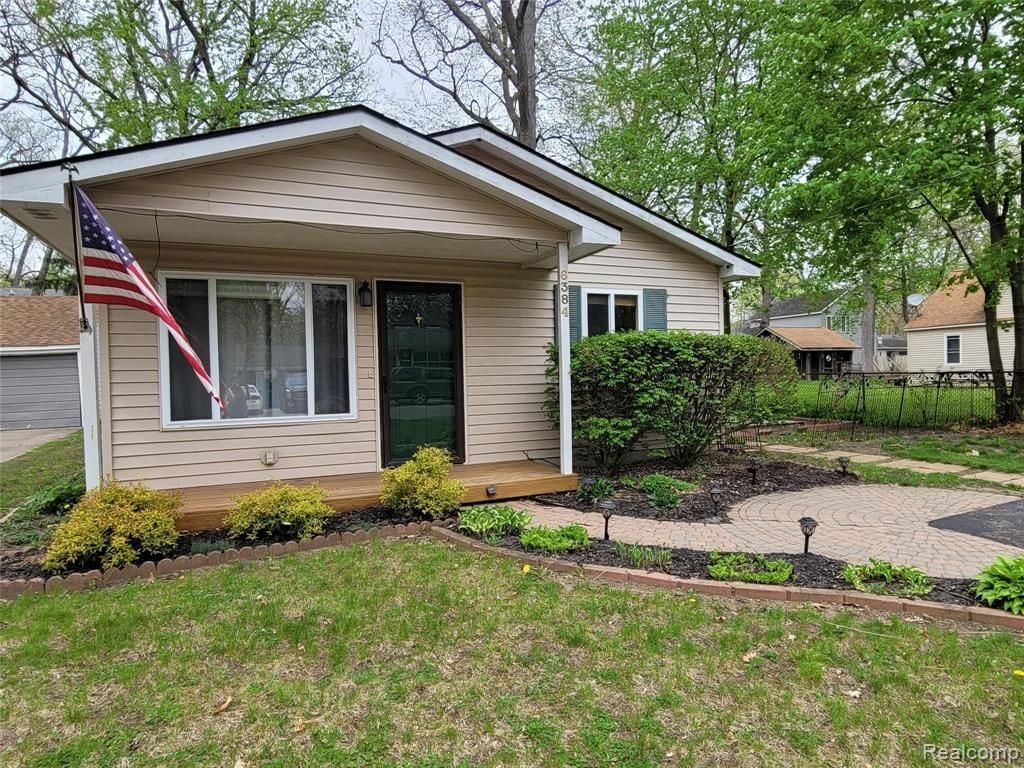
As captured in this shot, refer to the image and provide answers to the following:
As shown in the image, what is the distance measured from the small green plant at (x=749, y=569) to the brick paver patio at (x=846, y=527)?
34 centimetres

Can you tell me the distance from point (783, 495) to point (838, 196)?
6416mm

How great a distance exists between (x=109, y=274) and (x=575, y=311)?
4.98 metres

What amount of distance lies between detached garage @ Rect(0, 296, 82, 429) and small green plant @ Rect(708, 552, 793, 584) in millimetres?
16909

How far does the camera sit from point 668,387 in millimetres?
6199

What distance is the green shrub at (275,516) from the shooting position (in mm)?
4250

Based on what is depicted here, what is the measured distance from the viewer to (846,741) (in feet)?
6.59

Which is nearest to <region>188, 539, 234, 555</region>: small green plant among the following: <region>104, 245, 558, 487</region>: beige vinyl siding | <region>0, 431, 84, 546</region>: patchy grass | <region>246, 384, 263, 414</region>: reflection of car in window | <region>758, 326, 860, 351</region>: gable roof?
<region>0, 431, 84, 546</region>: patchy grass

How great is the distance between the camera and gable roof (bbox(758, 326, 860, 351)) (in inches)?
1186

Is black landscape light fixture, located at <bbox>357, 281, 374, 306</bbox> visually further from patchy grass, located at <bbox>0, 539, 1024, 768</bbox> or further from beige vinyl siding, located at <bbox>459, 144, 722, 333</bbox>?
patchy grass, located at <bbox>0, 539, 1024, 768</bbox>

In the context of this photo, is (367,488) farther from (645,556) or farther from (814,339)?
(814,339)

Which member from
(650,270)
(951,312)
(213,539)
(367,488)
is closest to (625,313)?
(650,270)

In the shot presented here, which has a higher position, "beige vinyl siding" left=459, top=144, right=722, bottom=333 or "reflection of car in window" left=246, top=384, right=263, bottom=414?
"beige vinyl siding" left=459, top=144, right=722, bottom=333

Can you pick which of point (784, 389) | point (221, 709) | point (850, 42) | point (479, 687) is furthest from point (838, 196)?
point (221, 709)

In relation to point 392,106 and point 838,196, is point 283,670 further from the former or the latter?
point 392,106
